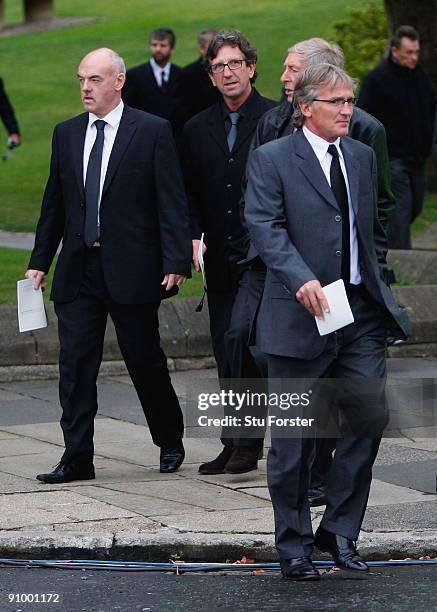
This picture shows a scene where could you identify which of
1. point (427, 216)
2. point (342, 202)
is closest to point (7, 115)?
point (427, 216)

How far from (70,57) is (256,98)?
97.1 feet

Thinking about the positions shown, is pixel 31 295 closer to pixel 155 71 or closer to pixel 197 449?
pixel 197 449

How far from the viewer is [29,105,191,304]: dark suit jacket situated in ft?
23.9

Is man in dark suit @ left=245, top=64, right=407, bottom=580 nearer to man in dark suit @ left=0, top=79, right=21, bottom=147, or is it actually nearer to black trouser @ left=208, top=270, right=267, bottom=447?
black trouser @ left=208, top=270, right=267, bottom=447

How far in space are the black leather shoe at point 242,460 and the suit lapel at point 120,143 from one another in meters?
1.36

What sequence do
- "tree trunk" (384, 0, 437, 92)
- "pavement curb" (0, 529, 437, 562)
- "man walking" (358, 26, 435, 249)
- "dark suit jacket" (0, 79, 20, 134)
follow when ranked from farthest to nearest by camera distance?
"tree trunk" (384, 0, 437, 92)
"dark suit jacket" (0, 79, 20, 134)
"man walking" (358, 26, 435, 249)
"pavement curb" (0, 529, 437, 562)

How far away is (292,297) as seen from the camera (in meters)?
5.86

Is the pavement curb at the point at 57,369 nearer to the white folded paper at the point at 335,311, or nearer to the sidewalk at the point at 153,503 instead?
the sidewalk at the point at 153,503

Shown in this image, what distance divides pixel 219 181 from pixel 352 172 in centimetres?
168

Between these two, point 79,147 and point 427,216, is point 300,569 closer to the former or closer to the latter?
point 79,147

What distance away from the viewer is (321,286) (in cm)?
579

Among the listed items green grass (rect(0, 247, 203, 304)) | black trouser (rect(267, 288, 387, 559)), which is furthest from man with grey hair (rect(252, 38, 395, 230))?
green grass (rect(0, 247, 203, 304))

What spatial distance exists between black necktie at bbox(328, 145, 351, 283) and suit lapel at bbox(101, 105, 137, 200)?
1613 mm

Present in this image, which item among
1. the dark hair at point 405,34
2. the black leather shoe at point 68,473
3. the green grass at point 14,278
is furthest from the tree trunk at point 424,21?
the black leather shoe at point 68,473
